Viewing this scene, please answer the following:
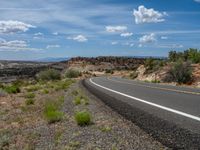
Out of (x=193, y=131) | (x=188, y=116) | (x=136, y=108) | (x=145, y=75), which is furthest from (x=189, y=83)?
(x=193, y=131)

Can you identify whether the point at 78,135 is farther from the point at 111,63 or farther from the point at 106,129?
the point at 111,63

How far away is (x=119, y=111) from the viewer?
1465 centimetres

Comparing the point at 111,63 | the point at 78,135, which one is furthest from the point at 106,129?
the point at 111,63

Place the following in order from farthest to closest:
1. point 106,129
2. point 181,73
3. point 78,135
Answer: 1. point 181,73
2. point 106,129
3. point 78,135

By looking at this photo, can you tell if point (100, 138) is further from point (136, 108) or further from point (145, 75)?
point (145, 75)

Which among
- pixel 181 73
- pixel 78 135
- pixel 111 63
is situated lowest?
pixel 111 63

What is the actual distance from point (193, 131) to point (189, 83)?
29.3m

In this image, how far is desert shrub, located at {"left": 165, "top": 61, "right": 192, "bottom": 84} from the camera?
127 ft

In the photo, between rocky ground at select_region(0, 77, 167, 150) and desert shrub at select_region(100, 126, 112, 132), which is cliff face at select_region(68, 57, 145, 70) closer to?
rocky ground at select_region(0, 77, 167, 150)

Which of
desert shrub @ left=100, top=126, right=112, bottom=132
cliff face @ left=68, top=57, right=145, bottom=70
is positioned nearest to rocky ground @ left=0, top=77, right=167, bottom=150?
desert shrub @ left=100, top=126, right=112, bottom=132

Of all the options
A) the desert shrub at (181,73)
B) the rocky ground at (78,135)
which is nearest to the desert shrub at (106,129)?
the rocky ground at (78,135)

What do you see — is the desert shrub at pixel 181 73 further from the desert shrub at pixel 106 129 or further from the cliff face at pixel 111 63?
the cliff face at pixel 111 63

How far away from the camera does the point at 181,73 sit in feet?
128

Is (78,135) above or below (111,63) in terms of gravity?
above
